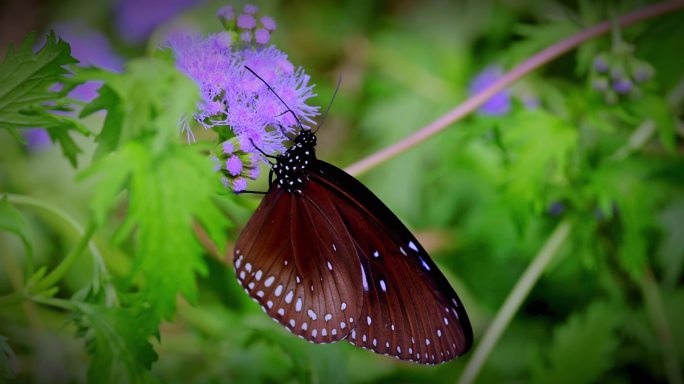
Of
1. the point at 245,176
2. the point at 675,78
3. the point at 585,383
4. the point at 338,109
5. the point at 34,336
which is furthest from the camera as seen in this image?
the point at 338,109

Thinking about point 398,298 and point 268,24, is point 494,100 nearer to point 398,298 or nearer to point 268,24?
point 398,298

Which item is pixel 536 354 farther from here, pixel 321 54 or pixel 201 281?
pixel 321 54

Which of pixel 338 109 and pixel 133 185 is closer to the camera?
pixel 133 185

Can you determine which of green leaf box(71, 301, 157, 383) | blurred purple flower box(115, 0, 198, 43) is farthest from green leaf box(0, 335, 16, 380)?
blurred purple flower box(115, 0, 198, 43)

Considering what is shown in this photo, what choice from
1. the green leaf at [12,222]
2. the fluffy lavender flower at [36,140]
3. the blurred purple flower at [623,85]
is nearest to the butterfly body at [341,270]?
the green leaf at [12,222]

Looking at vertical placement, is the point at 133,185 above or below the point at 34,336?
above

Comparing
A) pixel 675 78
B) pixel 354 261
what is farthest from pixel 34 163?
pixel 675 78
